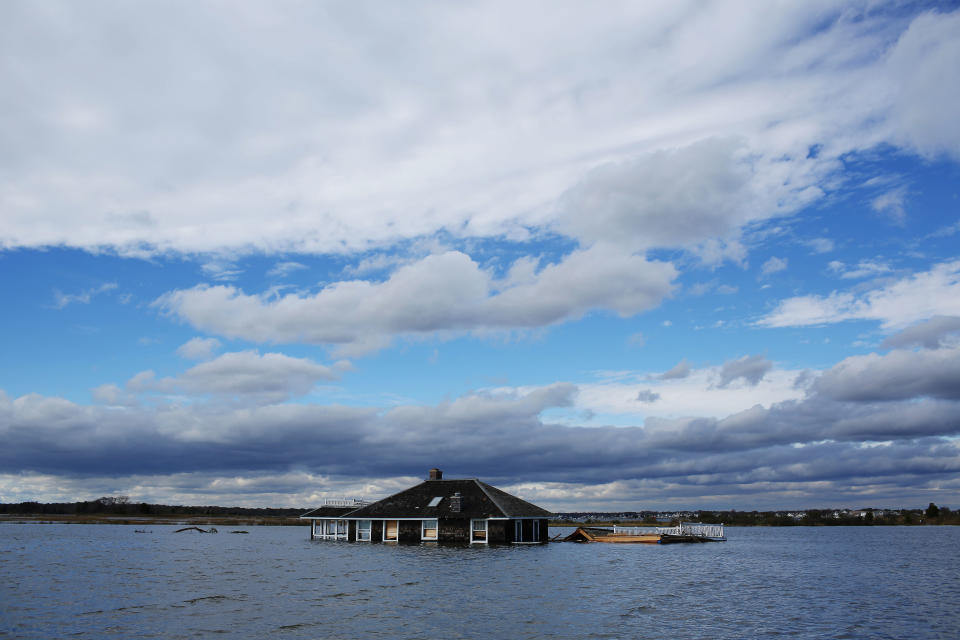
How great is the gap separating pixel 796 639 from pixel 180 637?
930 inches

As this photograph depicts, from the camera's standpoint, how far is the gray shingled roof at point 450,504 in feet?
254

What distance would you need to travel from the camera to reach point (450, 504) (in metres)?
78.9

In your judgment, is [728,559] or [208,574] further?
[728,559]

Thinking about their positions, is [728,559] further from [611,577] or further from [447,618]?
[447,618]

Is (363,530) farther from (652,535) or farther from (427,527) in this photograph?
(652,535)

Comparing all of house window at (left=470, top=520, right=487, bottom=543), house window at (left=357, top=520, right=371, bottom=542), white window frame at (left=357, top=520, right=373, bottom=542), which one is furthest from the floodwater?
house window at (left=357, top=520, right=371, bottom=542)

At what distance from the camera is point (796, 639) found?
2686cm

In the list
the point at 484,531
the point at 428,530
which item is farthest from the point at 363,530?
the point at 484,531

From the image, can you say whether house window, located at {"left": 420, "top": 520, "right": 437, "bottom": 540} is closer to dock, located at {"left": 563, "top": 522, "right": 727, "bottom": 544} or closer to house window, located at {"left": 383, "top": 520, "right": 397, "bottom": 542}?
house window, located at {"left": 383, "top": 520, "right": 397, "bottom": 542}

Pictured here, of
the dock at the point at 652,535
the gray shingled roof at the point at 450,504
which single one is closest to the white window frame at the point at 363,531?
the gray shingled roof at the point at 450,504

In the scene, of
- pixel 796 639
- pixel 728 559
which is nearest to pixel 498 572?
pixel 796 639

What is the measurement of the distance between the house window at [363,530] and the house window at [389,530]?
2.73 meters

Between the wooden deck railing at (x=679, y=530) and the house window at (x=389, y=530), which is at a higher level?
the house window at (x=389, y=530)

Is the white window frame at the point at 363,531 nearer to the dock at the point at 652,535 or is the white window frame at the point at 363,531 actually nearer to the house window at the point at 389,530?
the house window at the point at 389,530
